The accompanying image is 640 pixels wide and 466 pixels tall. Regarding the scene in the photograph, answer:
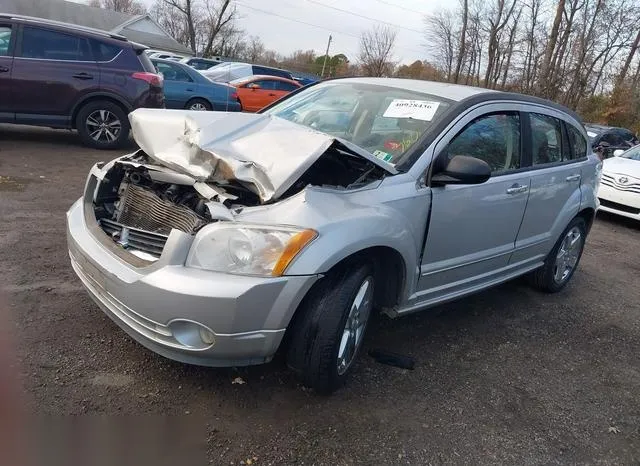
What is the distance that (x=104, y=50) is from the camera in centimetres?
805

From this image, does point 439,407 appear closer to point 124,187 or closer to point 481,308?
point 481,308

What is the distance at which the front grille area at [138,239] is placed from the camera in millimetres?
2688

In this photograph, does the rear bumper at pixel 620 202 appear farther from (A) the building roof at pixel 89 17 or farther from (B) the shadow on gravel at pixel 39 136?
(A) the building roof at pixel 89 17

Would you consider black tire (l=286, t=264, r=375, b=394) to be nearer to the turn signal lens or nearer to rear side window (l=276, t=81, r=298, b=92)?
the turn signal lens

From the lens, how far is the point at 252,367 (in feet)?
9.62

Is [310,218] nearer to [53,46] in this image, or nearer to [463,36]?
[53,46]

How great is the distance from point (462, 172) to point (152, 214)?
1.70m

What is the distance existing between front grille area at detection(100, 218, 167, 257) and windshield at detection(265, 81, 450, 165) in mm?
1348

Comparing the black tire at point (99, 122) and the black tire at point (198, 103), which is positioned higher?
the black tire at point (198, 103)

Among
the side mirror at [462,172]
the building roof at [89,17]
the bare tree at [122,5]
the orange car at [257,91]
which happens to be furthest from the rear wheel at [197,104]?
the bare tree at [122,5]

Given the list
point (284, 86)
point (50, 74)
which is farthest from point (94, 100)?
point (284, 86)

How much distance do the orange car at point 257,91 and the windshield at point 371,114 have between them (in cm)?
1060

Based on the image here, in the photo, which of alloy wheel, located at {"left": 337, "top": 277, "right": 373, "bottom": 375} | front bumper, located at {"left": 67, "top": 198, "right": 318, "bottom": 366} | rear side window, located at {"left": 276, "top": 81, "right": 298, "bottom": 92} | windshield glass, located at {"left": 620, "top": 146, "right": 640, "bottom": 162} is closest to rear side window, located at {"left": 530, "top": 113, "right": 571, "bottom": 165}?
alloy wheel, located at {"left": 337, "top": 277, "right": 373, "bottom": 375}

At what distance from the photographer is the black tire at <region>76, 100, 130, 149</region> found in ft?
26.4
